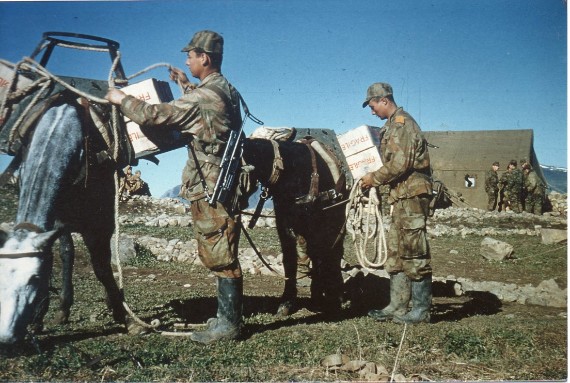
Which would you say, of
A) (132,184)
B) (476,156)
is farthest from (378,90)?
(476,156)

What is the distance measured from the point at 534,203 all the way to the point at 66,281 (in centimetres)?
1953

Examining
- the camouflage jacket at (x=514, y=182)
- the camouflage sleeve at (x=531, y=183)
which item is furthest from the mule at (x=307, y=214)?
the camouflage sleeve at (x=531, y=183)

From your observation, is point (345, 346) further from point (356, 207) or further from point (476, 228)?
point (476, 228)

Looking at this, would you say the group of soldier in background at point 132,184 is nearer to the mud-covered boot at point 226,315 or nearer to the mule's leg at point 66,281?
the mule's leg at point 66,281

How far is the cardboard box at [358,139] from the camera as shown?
562 centimetres

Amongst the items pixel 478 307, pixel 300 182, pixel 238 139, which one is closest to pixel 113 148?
pixel 238 139

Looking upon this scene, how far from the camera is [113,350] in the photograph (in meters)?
3.76

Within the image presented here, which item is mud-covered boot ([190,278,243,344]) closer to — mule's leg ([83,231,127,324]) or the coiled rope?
mule's leg ([83,231,127,324])

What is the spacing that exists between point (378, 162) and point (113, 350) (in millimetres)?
3560

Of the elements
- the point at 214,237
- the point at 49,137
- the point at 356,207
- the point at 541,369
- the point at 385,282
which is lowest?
the point at 541,369

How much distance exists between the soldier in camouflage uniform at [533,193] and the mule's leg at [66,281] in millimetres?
19016

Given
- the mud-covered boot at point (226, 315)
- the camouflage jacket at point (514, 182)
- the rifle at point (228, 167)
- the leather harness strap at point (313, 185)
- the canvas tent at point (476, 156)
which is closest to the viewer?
the rifle at point (228, 167)

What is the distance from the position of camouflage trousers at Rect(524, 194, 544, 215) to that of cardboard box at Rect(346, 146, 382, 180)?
16.5 meters

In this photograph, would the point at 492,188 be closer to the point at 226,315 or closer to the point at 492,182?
the point at 492,182
